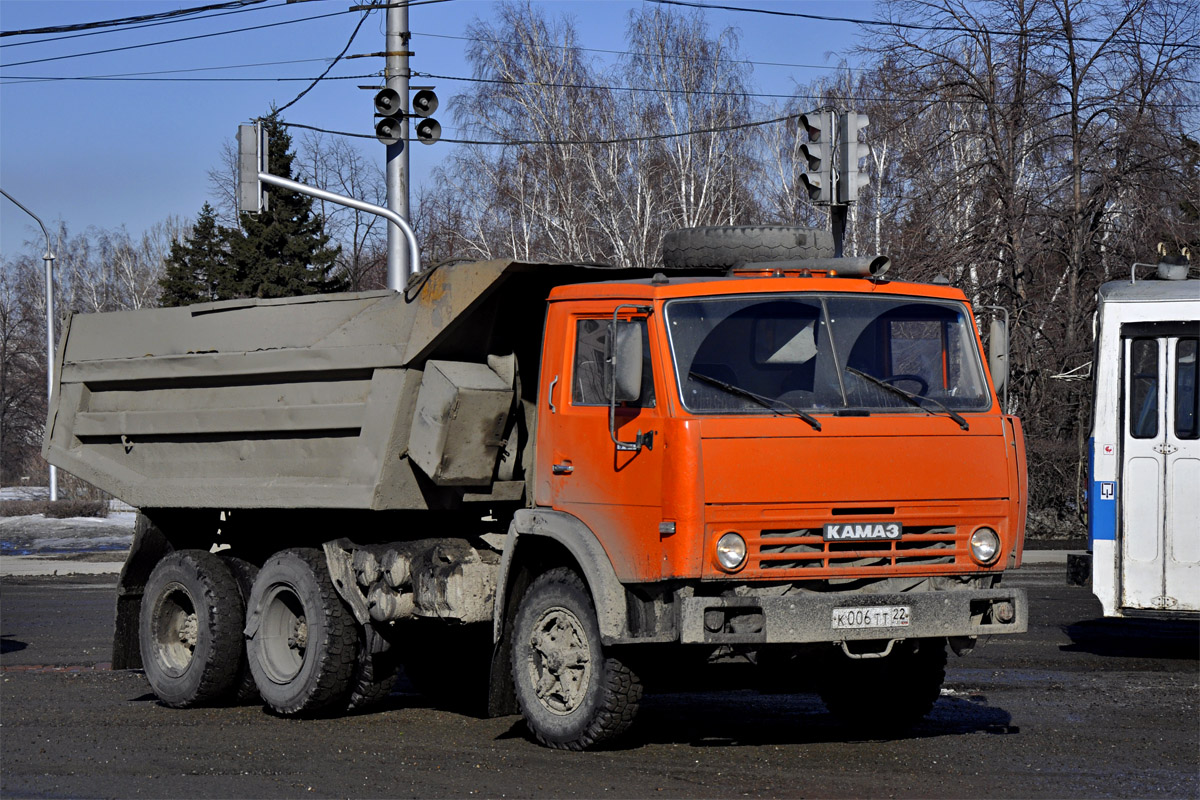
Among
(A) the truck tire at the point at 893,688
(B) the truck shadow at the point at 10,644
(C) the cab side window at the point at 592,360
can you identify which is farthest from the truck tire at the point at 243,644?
(A) the truck tire at the point at 893,688

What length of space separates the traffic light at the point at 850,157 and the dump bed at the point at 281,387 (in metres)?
6.54

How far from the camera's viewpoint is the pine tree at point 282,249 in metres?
45.0

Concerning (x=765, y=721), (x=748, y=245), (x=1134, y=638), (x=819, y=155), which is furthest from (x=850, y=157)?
(x=765, y=721)

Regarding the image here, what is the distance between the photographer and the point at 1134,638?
14445 mm

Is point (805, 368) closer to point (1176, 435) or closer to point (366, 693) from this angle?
point (366, 693)

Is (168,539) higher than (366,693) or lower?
higher

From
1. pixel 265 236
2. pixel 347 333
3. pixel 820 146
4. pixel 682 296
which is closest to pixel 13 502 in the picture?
pixel 265 236

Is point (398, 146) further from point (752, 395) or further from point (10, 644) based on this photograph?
point (752, 395)

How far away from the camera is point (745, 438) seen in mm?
7715

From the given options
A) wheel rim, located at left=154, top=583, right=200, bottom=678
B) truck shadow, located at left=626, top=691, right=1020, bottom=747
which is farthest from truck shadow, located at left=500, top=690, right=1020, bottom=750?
wheel rim, located at left=154, top=583, right=200, bottom=678

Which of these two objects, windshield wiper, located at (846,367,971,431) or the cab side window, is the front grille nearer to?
windshield wiper, located at (846,367,971,431)

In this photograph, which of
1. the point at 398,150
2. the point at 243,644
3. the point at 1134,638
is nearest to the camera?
the point at 243,644

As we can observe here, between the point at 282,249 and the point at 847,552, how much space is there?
132ft

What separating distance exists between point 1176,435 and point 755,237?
217 inches
